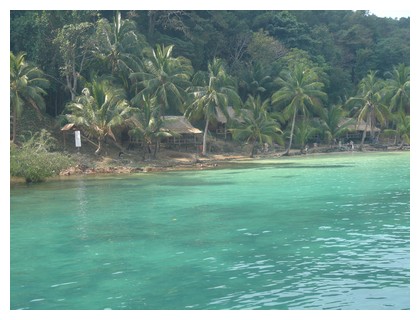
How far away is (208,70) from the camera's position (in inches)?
1564

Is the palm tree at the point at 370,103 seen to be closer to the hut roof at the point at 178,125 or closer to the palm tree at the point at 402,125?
the palm tree at the point at 402,125

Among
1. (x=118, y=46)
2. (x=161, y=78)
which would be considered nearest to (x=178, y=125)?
(x=161, y=78)

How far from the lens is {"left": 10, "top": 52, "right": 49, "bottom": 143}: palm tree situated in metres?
27.4

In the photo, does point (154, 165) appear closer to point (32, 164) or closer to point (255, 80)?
point (32, 164)

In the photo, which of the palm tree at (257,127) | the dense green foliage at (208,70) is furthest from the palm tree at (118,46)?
the palm tree at (257,127)

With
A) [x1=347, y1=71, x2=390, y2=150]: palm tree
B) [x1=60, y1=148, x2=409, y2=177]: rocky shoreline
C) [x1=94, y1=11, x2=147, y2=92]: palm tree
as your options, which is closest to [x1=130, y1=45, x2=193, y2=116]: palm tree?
[x1=94, y1=11, x2=147, y2=92]: palm tree

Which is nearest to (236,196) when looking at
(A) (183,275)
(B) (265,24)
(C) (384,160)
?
(A) (183,275)

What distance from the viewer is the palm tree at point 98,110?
2780 cm

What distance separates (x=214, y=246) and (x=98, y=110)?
58.1 ft

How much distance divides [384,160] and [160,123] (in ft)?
38.3

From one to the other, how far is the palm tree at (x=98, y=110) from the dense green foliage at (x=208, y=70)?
0.17ft

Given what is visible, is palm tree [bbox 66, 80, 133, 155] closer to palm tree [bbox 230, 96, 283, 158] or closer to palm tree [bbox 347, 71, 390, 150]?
palm tree [bbox 230, 96, 283, 158]

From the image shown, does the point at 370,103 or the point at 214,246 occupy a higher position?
the point at 370,103

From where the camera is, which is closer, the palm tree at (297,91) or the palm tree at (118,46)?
the palm tree at (118,46)
